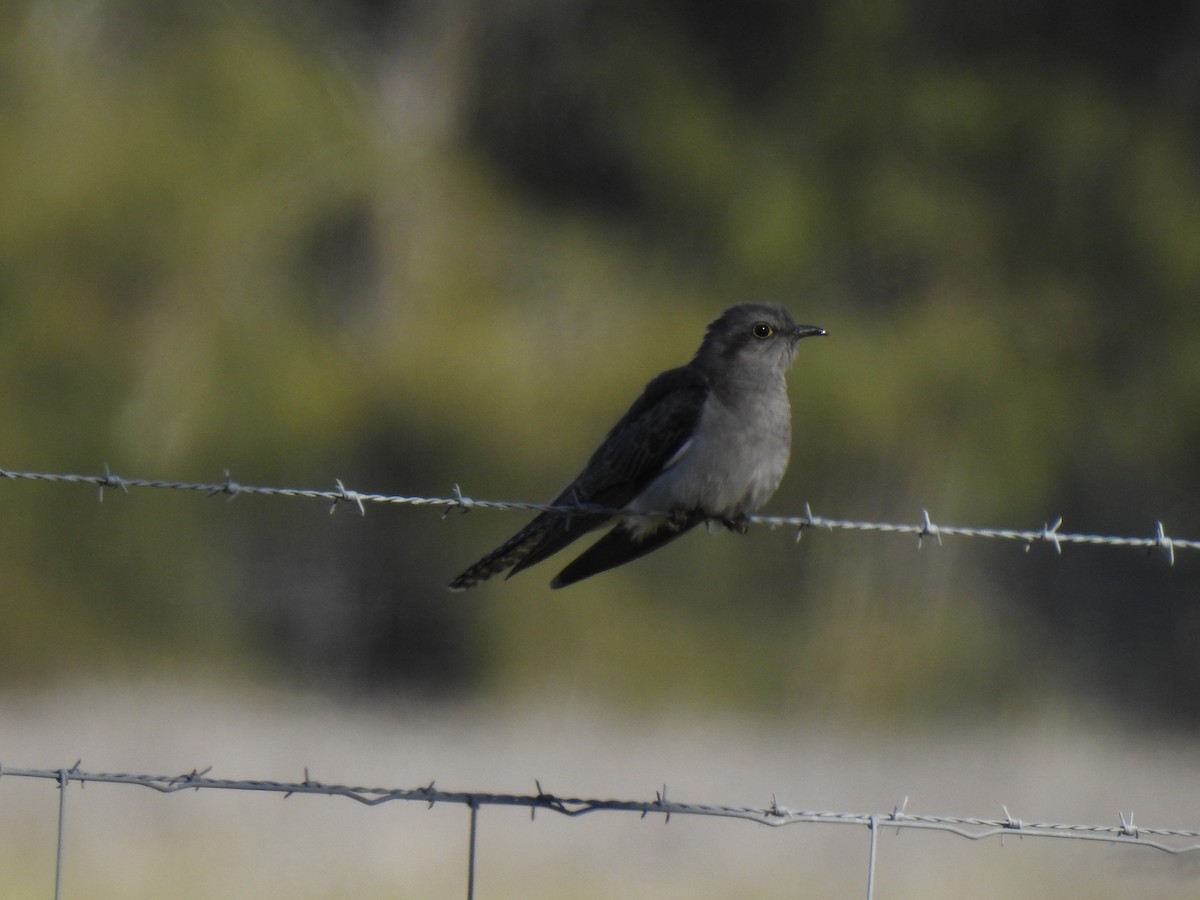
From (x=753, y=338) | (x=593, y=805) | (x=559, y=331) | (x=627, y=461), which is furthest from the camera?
(x=559, y=331)

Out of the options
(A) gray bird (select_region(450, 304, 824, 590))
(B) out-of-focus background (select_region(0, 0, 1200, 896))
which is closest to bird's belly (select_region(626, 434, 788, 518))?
(A) gray bird (select_region(450, 304, 824, 590))

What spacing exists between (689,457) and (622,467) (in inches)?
12.2

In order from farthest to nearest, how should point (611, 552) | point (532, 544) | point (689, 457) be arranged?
point (611, 552)
point (689, 457)
point (532, 544)

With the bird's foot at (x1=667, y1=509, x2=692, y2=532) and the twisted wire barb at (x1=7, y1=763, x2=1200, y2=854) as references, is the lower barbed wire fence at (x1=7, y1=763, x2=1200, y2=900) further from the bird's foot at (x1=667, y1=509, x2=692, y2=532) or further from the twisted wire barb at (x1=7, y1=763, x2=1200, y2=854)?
the bird's foot at (x1=667, y1=509, x2=692, y2=532)

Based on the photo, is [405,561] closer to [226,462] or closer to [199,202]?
[226,462]

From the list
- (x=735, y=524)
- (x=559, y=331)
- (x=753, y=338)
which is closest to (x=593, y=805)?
(x=735, y=524)

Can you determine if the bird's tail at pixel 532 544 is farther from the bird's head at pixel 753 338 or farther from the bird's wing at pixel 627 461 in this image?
the bird's head at pixel 753 338

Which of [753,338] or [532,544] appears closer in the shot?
[532,544]

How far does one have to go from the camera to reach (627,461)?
544 cm

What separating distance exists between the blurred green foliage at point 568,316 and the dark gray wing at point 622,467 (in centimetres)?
712

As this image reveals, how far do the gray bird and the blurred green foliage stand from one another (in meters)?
7.09

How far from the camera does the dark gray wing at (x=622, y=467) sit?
199 inches

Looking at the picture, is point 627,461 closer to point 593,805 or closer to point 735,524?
point 735,524

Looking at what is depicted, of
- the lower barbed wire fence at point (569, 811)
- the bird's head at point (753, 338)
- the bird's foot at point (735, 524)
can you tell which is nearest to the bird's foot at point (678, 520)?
the bird's foot at point (735, 524)
